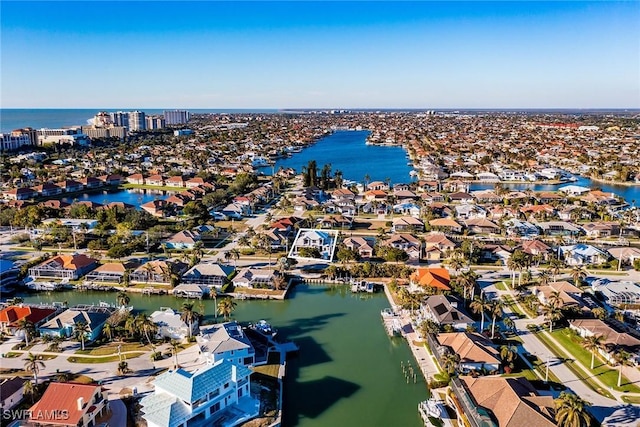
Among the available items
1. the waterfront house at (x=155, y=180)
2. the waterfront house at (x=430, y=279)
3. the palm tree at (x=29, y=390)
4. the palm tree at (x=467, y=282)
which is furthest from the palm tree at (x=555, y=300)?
the waterfront house at (x=155, y=180)

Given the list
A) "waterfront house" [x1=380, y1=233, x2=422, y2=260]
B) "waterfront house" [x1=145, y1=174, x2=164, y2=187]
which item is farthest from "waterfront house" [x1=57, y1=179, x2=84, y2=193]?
"waterfront house" [x1=380, y1=233, x2=422, y2=260]

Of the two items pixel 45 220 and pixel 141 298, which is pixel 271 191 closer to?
pixel 45 220

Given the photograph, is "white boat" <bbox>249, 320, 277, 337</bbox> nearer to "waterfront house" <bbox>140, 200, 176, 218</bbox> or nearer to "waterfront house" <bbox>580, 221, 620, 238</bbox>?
"waterfront house" <bbox>140, 200, 176, 218</bbox>

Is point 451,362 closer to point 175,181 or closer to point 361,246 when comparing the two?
point 361,246

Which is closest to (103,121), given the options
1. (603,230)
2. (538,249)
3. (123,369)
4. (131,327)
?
(131,327)

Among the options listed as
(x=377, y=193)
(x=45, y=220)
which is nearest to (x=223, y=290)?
(x=45, y=220)

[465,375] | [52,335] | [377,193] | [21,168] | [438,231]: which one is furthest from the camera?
[21,168]

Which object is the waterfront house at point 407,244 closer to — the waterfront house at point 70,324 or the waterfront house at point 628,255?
the waterfront house at point 628,255
